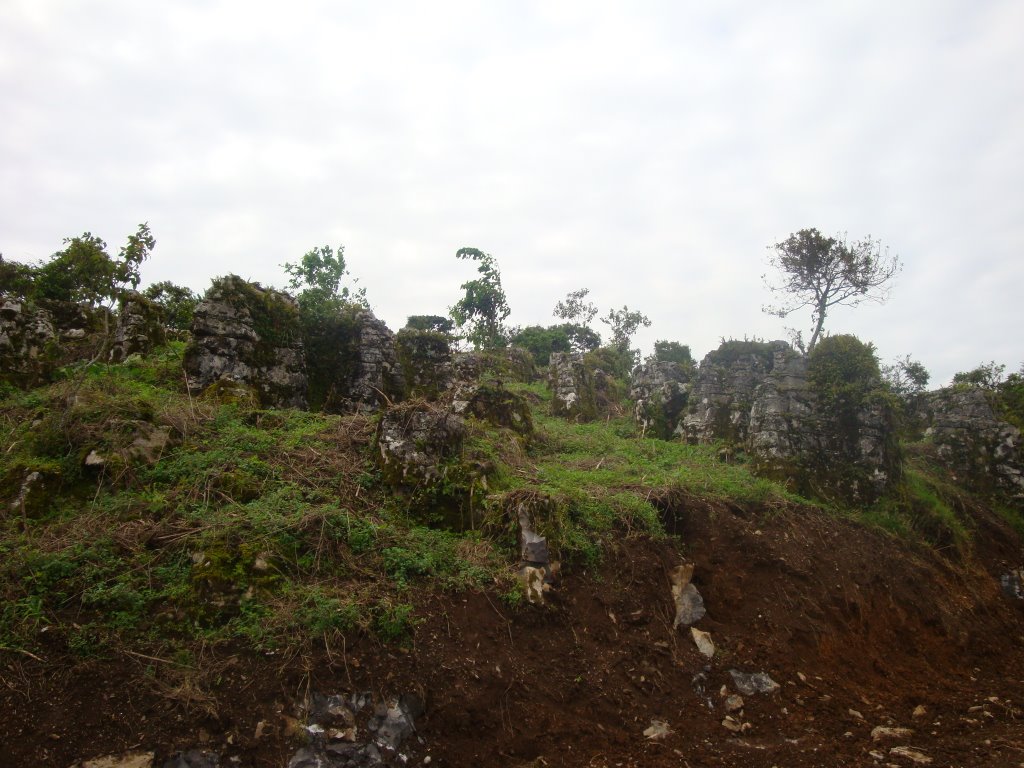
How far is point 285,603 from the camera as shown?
17.1ft

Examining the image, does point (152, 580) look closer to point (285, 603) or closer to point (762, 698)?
point (285, 603)

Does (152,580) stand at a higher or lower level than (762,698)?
higher

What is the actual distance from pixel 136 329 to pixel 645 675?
11.1 metres

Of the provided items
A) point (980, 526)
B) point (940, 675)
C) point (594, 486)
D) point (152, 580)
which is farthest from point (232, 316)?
point (980, 526)

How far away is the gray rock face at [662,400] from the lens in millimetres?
14633

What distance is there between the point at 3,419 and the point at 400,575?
592 centimetres

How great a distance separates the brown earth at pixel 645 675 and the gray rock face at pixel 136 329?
7.68 m

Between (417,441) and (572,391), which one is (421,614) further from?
(572,391)

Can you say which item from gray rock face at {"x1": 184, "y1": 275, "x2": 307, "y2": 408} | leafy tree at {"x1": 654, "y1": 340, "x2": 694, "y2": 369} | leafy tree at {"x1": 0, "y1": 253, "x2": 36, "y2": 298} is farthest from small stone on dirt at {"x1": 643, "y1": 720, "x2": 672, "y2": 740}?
leafy tree at {"x1": 654, "y1": 340, "x2": 694, "y2": 369}

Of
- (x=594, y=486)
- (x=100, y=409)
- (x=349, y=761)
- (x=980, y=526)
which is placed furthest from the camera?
(x=980, y=526)

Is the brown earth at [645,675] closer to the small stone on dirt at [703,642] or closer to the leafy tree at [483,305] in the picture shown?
the small stone on dirt at [703,642]

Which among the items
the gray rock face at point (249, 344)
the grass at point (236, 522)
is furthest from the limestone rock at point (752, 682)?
the gray rock face at point (249, 344)

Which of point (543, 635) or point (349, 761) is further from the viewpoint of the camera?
point (543, 635)

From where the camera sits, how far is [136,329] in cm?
1087
